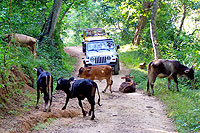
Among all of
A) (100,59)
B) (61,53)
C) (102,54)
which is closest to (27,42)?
(100,59)

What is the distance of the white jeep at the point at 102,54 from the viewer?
625 inches

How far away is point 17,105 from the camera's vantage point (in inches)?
303

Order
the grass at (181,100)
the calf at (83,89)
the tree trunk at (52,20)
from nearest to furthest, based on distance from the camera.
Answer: the grass at (181,100) → the calf at (83,89) → the tree trunk at (52,20)

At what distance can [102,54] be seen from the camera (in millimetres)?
16125

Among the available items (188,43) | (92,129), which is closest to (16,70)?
(92,129)

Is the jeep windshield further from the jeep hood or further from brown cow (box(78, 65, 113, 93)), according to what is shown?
brown cow (box(78, 65, 113, 93))

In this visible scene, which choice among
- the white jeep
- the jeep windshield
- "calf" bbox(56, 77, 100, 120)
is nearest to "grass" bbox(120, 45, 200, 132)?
the white jeep

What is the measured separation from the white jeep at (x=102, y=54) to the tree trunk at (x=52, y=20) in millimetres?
2522

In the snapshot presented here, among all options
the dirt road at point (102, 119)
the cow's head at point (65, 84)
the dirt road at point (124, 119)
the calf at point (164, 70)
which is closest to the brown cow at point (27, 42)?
the dirt road at point (102, 119)

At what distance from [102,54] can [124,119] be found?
8.78 m

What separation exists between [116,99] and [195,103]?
294 cm

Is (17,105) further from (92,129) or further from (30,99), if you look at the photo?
(92,129)

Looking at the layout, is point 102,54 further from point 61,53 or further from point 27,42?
point 27,42

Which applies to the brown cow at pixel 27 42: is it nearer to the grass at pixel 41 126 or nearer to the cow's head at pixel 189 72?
the grass at pixel 41 126
